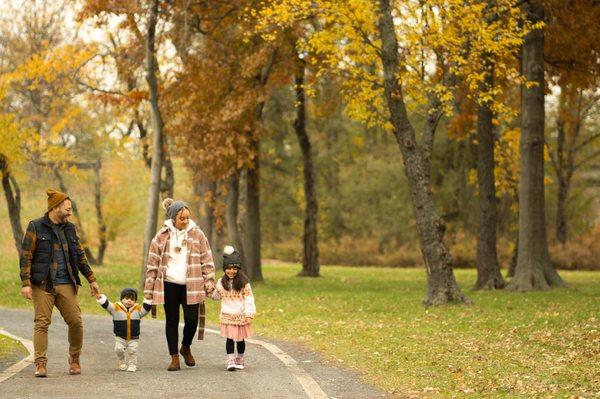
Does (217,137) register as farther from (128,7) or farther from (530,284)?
(530,284)

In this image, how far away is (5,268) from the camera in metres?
43.9

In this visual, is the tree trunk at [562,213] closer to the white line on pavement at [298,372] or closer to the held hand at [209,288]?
the white line on pavement at [298,372]

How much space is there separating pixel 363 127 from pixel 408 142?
38.8m

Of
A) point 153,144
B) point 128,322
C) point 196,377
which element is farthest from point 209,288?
point 153,144

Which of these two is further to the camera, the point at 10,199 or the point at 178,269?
the point at 10,199

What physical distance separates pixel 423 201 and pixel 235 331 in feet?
37.1

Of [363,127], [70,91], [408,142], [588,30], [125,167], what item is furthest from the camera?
[363,127]

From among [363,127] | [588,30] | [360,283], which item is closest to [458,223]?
[363,127]

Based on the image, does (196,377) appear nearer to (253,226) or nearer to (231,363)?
(231,363)

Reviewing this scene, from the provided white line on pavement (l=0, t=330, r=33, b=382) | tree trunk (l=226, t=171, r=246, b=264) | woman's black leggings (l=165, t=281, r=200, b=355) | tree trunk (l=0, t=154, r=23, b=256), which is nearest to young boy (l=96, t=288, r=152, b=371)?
woman's black leggings (l=165, t=281, r=200, b=355)

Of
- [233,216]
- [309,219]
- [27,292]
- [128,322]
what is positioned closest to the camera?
[27,292]

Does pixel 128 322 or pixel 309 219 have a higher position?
pixel 309 219

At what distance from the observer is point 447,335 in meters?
17.2

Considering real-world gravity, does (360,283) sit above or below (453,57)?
below
